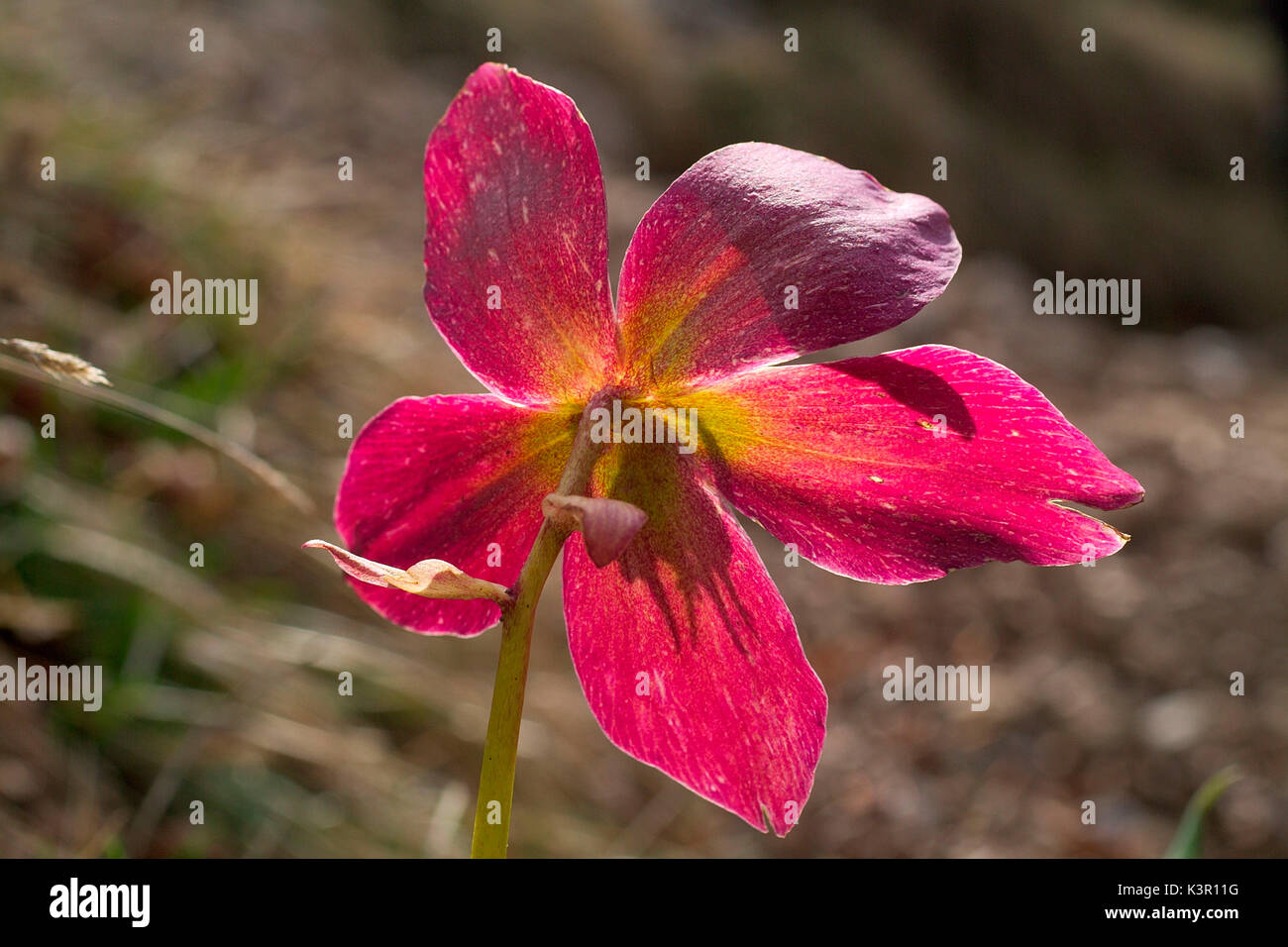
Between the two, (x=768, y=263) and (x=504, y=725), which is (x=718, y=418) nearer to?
(x=768, y=263)

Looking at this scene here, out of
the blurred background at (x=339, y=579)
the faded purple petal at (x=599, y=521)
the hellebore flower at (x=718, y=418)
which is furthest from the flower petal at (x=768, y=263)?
the blurred background at (x=339, y=579)

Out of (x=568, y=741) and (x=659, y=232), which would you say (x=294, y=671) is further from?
(x=659, y=232)

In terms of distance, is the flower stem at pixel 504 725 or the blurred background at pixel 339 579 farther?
the blurred background at pixel 339 579

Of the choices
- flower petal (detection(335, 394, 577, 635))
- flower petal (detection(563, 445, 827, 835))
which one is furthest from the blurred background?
flower petal (detection(563, 445, 827, 835))

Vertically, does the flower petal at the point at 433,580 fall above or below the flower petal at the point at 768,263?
below

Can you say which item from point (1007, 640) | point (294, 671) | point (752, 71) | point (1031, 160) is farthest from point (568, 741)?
point (1031, 160)

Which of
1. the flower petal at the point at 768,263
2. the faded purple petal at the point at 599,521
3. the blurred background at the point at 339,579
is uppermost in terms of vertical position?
the flower petal at the point at 768,263

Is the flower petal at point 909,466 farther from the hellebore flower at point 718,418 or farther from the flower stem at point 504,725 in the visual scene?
the flower stem at point 504,725
